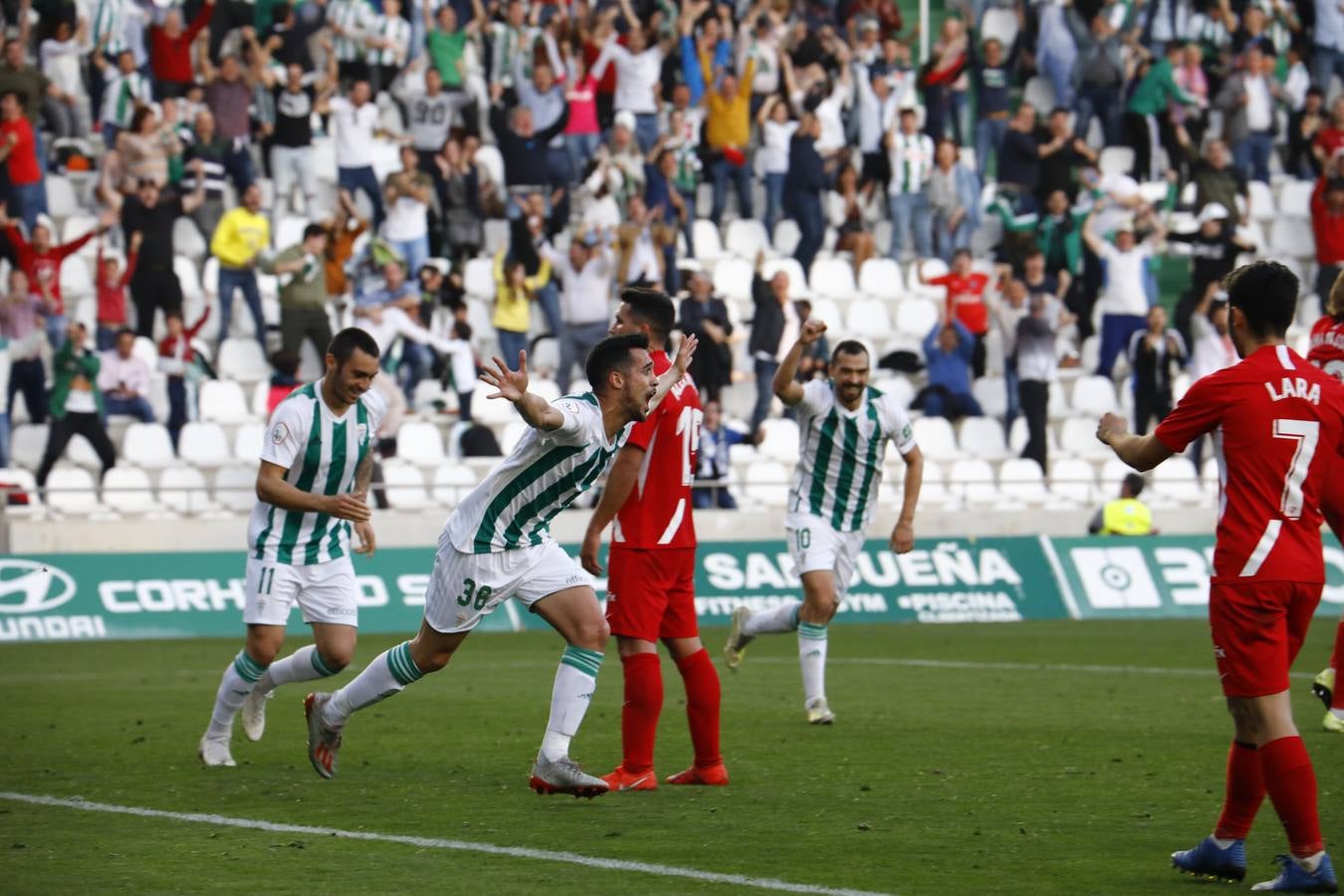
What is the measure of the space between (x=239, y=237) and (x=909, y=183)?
9194mm

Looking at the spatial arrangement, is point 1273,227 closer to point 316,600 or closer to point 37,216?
point 37,216

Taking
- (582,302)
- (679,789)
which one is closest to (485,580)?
(679,789)

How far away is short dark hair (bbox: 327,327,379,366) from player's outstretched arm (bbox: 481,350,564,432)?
1.80 meters

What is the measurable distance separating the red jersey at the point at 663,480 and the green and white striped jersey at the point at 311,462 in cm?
161

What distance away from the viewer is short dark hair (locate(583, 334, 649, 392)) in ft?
30.3

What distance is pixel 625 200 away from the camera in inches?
Result: 1025

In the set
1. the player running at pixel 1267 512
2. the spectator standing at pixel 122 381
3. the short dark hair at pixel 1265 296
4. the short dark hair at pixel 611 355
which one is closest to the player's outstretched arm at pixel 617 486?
the short dark hair at pixel 611 355

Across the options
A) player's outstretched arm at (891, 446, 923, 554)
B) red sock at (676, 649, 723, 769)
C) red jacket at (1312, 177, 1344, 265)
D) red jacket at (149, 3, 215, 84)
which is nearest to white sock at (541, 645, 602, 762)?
red sock at (676, 649, 723, 769)

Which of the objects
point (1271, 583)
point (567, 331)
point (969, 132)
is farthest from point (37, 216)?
point (1271, 583)

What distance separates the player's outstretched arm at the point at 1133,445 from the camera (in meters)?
7.33

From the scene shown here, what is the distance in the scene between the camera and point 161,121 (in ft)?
79.6

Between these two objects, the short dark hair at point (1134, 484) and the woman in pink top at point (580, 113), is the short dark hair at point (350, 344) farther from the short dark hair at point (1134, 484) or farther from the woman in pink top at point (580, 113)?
the woman in pink top at point (580, 113)

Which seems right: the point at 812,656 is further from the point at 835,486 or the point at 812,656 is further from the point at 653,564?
the point at 653,564

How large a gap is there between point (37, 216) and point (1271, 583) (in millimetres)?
19448
